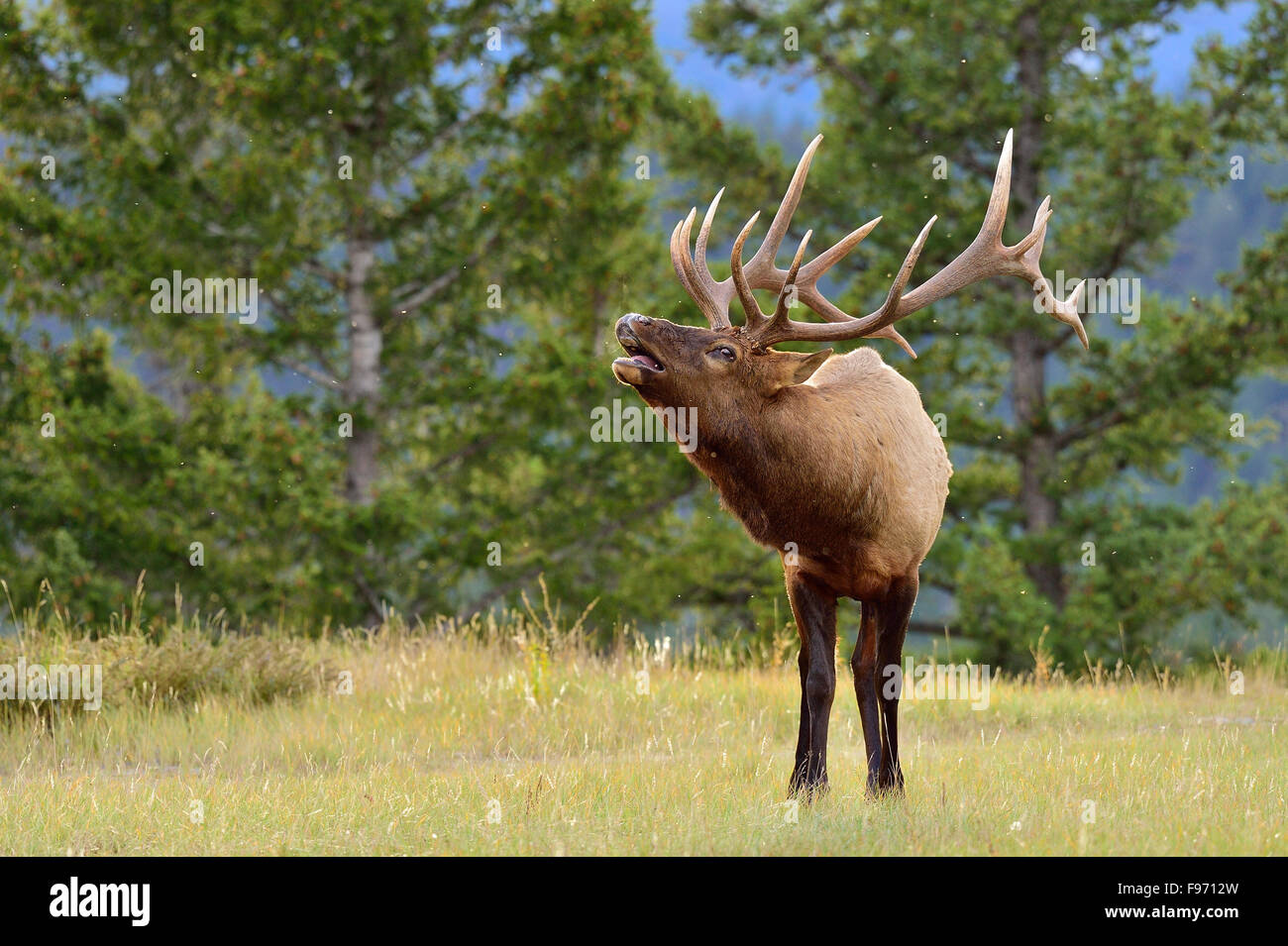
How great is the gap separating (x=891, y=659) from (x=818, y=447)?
104 centimetres

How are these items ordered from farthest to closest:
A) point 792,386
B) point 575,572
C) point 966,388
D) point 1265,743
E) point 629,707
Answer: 1. point 966,388
2. point 575,572
3. point 629,707
4. point 1265,743
5. point 792,386

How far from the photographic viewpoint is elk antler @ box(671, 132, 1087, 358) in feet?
20.2

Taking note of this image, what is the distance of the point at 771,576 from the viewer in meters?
16.0

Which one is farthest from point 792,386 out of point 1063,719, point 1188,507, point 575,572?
point 1188,507

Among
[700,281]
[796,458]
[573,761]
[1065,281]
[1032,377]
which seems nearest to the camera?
[796,458]

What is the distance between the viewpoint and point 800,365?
239 inches

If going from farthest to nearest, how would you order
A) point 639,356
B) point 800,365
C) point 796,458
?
point 800,365 < point 796,458 < point 639,356

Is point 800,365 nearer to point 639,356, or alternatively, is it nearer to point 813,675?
point 639,356

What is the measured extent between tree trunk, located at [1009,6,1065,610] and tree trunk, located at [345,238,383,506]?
731cm

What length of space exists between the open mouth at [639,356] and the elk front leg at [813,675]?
1215mm

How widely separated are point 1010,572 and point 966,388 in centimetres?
489

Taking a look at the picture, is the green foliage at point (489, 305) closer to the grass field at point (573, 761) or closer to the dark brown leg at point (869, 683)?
the grass field at point (573, 761)

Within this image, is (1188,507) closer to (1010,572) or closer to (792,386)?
(1010,572)

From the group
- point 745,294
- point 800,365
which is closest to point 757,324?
point 745,294
